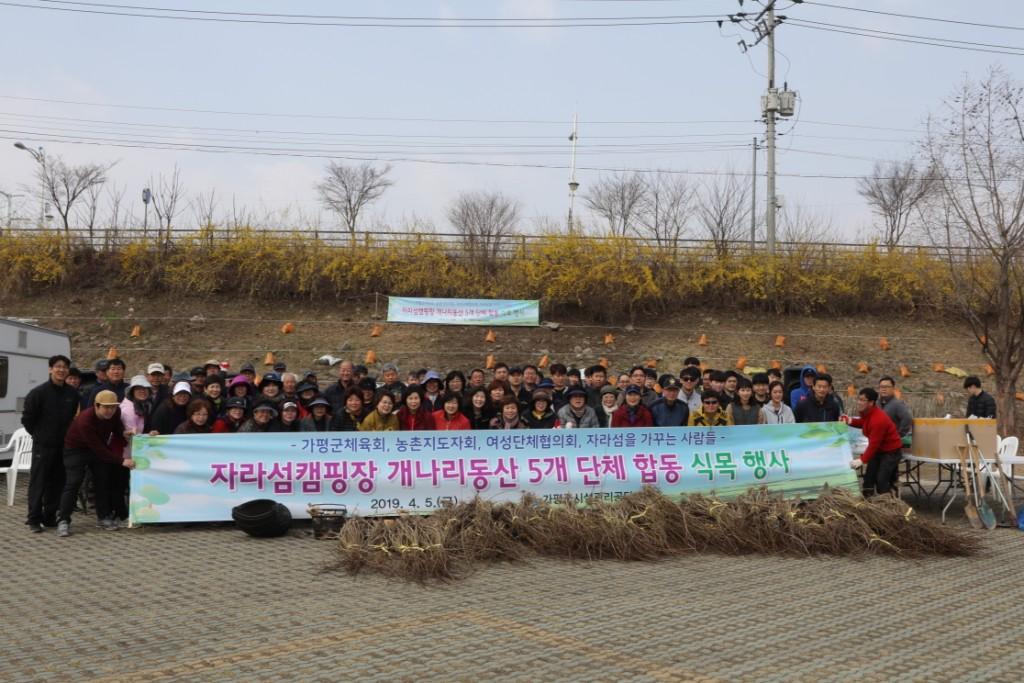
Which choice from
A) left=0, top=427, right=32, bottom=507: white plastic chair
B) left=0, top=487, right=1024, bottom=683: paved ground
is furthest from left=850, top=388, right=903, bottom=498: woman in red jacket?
left=0, top=427, right=32, bottom=507: white plastic chair

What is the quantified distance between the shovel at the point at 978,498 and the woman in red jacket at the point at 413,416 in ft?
19.7

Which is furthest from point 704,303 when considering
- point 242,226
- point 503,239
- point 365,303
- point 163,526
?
point 163,526

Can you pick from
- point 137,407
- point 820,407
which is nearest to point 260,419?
point 137,407

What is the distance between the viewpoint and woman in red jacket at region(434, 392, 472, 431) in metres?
9.34

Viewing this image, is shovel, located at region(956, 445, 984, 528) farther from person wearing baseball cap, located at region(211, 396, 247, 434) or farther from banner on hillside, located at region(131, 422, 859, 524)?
person wearing baseball cap, located at region(211, 396, 247, 434)

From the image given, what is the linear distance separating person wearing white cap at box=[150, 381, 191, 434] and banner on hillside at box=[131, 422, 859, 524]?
0.45m

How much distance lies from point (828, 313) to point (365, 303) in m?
15.1

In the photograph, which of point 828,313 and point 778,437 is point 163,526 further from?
point 828,313

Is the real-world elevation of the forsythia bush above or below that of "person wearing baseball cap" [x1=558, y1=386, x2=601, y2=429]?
above

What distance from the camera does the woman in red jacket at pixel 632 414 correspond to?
9500 millimetres

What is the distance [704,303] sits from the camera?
28422 millimetres

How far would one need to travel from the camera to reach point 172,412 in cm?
948

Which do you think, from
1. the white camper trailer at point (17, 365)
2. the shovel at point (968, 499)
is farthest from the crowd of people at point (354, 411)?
the white camper trailer at point (17, 365)

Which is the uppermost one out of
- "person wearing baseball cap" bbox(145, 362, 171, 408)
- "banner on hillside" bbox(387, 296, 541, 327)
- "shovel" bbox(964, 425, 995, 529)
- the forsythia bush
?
the forsythia bush
